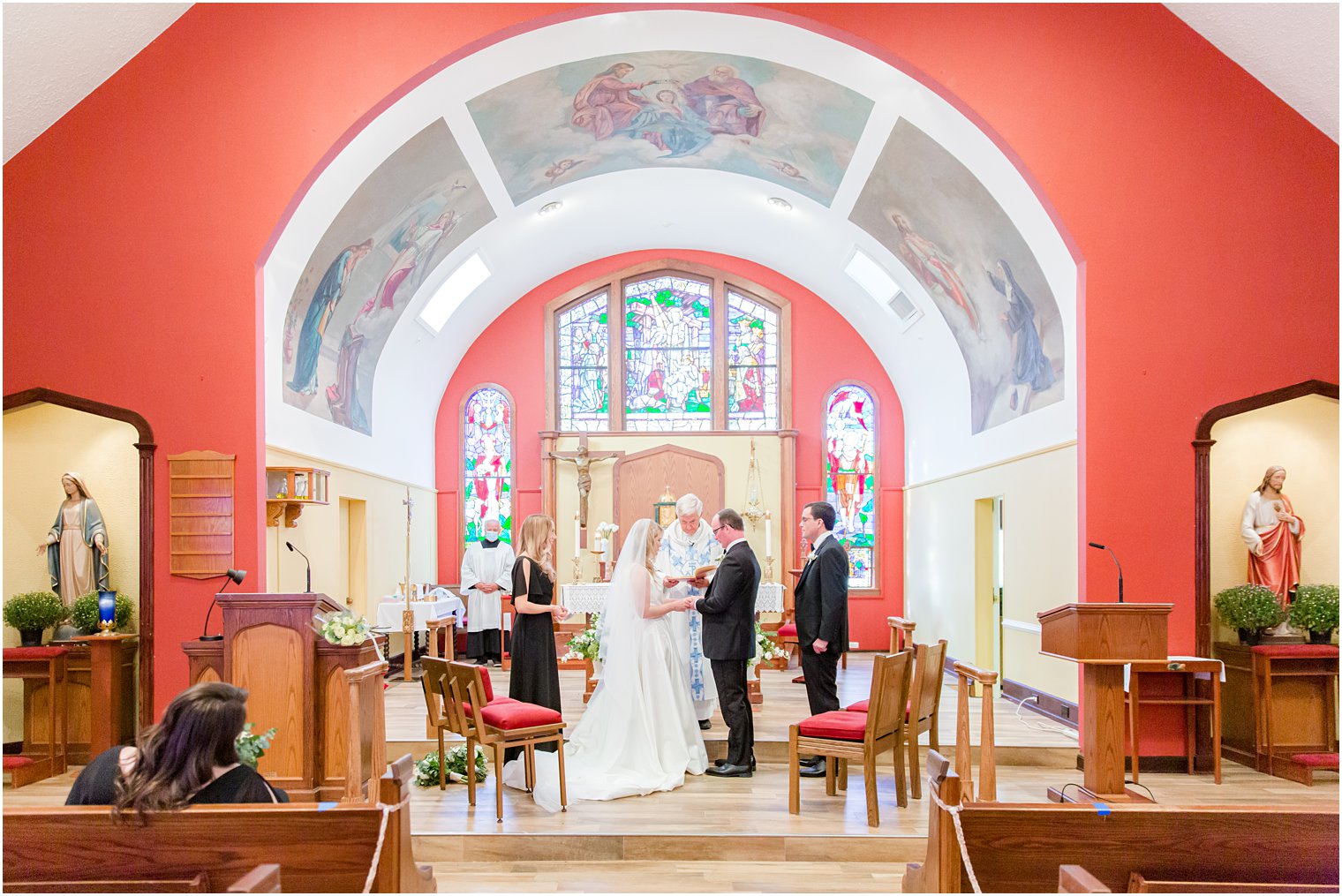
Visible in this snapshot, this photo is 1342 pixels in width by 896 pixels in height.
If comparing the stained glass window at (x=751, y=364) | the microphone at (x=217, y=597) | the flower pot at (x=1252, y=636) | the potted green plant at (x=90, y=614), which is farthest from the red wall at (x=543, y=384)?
the microphone at (x=217, y=597)

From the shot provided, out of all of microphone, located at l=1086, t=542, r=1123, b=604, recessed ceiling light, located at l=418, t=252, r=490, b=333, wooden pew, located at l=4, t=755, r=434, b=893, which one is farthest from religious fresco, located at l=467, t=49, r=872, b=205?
wooden pew, located at l=4, t=755, r=434, b=893

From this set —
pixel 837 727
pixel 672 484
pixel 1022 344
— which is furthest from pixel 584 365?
pixel 837 727

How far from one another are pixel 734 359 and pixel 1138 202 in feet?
24.2

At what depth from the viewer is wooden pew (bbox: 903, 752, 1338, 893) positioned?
2992mm

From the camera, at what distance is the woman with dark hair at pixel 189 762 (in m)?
3.18

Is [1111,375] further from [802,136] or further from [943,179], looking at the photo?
[802,136]

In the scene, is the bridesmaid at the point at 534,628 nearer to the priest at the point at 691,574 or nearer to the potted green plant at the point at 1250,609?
the priest at the point at 691,574

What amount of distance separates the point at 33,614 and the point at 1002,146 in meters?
7.31

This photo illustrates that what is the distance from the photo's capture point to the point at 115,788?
331 cm

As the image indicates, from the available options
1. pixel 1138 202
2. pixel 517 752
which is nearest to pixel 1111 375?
pixel 1138 202

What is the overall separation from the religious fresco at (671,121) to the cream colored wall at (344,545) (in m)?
3.38

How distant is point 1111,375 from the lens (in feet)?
23.0

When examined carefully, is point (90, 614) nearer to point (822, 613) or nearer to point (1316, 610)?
point (822, 613)

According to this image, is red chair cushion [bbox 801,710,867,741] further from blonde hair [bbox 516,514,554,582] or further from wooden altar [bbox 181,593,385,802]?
wooden altar [bbox 181,593,385,802]
